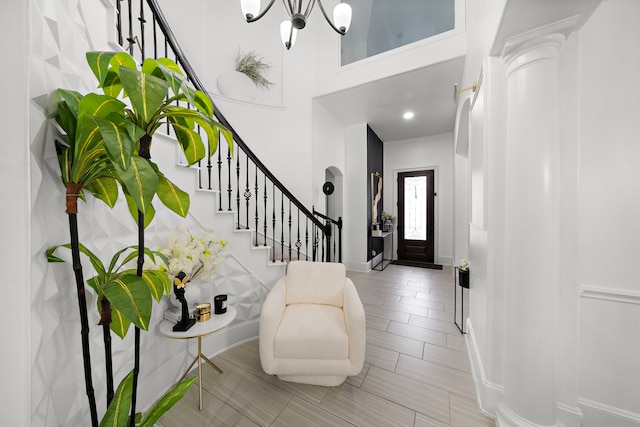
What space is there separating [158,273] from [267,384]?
1.28m

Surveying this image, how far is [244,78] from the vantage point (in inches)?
138

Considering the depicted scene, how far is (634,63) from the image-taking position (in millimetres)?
1205

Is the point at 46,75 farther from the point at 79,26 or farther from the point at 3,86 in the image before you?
the point at 79,26

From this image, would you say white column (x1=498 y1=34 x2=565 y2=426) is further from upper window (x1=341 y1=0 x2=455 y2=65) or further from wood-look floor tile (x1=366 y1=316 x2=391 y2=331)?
upper window (x1=341 y1=0 x2=455 y2=65)

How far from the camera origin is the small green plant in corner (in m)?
3.56

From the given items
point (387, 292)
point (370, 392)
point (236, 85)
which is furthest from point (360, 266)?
point (236, 85)

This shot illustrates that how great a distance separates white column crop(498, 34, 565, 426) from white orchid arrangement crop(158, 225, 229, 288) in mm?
1923

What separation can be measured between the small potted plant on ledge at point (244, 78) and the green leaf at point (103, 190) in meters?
3.12

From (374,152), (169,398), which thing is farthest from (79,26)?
(374,152)

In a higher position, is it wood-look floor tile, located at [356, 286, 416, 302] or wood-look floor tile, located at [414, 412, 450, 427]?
wood-look floor tile, located at [356, 286, 416, 302]

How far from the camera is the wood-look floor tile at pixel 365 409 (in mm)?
1421

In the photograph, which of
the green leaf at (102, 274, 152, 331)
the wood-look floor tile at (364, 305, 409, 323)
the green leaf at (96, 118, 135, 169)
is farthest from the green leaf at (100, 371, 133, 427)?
the wood-look floor tile at (364, 305, 409, 323)

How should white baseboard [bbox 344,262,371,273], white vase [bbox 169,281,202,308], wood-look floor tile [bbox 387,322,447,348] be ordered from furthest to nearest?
1. white baseboard [bbox 344,262,371,273]
2. wood-look floor tile [bbox 387,322,447,348]
3. white vase [bbox 169,281,202,308]

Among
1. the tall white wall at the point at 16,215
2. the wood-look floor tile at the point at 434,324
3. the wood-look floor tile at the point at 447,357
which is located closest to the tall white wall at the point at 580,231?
the wood-look floor tile at the point at 447,357
